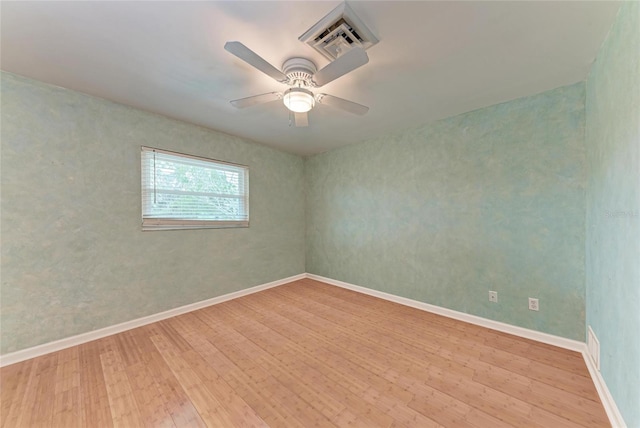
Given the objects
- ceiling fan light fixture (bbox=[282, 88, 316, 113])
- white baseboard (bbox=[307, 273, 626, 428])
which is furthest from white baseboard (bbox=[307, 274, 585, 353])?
ceiling fan light fixture (bbox=[282, 88, 316, 113])

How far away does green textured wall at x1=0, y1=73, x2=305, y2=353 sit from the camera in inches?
75.7

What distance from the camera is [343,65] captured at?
4.52ft

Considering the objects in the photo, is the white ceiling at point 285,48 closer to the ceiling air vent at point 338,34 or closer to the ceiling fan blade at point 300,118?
the ceiling air vent at point 338,34

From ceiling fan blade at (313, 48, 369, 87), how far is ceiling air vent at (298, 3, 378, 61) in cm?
20

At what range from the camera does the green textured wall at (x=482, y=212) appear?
2068 millimetres

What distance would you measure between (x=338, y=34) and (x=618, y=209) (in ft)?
6.50

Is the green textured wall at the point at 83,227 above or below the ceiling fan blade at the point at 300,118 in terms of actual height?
below

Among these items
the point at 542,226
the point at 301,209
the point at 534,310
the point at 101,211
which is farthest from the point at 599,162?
the point at 101,211

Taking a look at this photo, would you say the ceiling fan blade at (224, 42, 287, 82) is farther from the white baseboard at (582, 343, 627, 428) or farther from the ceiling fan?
the white baseboard at (582, 343, 627, 428)

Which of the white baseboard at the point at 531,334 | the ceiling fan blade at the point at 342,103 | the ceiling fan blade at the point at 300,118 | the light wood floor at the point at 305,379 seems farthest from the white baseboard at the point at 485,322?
the ceiling fan blade at the point at 300,118

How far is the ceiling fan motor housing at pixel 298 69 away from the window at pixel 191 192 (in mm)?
1903

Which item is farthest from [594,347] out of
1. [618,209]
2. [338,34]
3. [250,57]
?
[250,57]

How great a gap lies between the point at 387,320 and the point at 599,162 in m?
2.26

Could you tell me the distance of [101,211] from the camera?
2.32 metres
